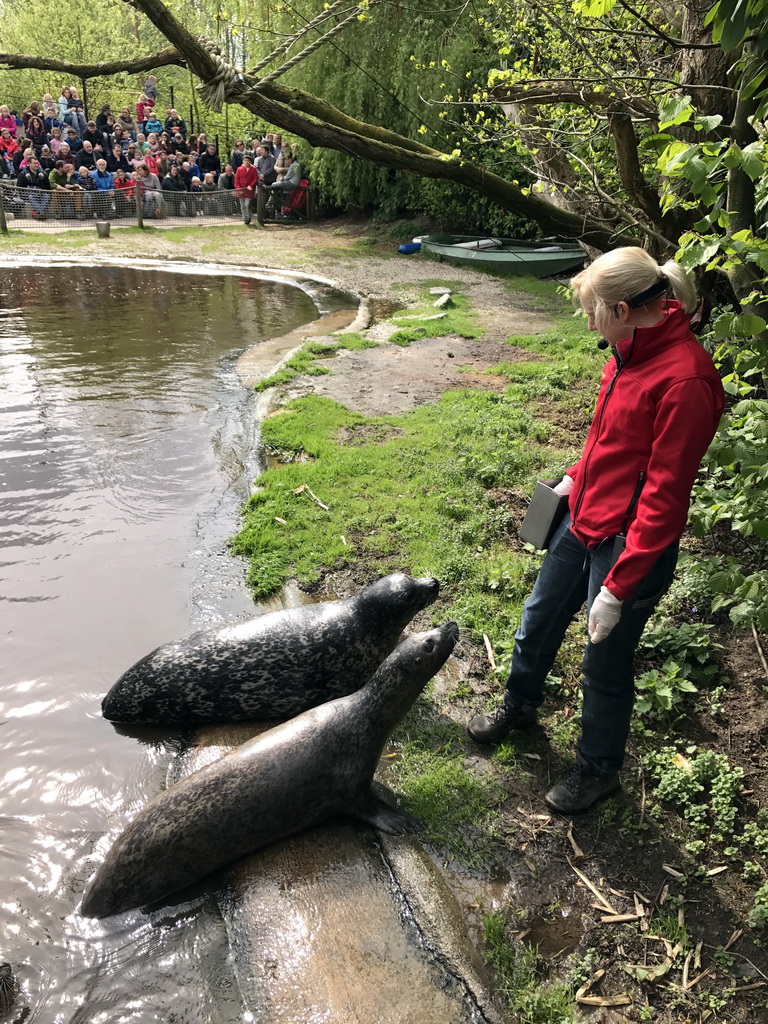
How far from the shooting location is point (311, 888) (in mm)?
3221

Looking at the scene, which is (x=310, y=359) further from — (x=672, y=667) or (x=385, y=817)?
(x=385, y=817)

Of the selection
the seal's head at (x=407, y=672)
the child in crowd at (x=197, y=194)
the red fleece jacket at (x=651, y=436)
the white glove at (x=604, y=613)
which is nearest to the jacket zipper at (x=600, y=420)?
the red fleece jacket at (x=651, y=436)

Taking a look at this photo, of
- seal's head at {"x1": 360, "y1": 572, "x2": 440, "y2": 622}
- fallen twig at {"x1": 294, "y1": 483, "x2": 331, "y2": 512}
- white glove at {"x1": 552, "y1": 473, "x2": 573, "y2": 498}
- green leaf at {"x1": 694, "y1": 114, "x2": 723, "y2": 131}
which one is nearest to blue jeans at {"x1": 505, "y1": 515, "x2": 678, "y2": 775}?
white glove at {"x1": 552, "y1": 473, "x2": 573, "y2": 498}

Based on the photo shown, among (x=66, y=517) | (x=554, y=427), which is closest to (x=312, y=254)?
(x=554, y=427)

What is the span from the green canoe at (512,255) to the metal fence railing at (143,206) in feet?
Answer: 24.0

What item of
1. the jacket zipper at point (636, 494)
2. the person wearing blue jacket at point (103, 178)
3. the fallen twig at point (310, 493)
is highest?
the person wearing blue jacket at point (103, 178)

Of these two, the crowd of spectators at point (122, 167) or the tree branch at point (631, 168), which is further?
the crowd of spectators at point (122, 167)

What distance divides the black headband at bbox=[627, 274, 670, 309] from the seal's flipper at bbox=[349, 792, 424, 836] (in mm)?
2569

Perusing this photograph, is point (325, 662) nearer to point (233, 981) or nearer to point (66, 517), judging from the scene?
point (233, 981)

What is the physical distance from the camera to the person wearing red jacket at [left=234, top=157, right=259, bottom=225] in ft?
78.7

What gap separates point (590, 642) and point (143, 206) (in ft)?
76.0

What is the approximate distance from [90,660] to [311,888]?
96.4 inches

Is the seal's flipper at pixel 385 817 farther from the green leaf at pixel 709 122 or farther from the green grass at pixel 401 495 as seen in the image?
the green leaf at pixel 709 122

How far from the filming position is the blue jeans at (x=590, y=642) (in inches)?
Result: 124
